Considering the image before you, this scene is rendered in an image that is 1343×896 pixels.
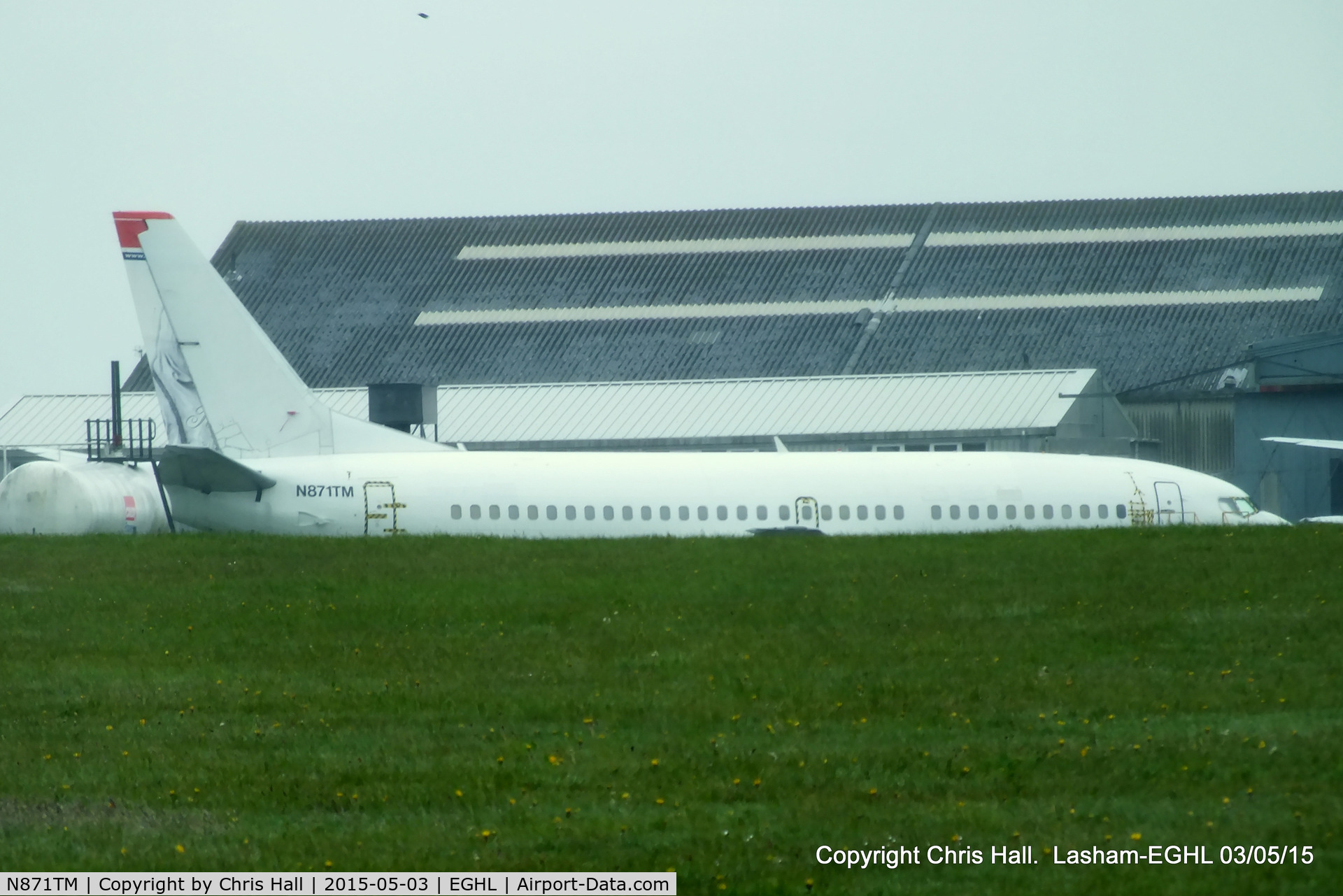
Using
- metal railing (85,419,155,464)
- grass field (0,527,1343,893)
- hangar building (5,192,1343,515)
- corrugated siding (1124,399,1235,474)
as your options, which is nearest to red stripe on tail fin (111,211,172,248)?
metal railing (85,419,155,464)

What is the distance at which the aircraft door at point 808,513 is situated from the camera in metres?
34.8

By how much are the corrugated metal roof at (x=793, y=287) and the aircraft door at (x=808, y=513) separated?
2467 centimetres

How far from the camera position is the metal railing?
3734 cm

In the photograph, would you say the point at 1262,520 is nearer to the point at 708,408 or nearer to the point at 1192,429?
the point at 1192,429

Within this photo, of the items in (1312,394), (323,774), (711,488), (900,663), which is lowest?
(323,774)

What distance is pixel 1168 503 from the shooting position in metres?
36.1

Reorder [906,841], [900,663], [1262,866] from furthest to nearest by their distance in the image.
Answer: [900,663], [906,841], [1262,866]

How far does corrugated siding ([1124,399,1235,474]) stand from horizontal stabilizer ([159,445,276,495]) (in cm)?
3126

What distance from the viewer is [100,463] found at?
35.6 meters

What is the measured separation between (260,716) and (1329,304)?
173 ft

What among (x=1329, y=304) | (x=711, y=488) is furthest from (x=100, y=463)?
(x=1329, y=304)

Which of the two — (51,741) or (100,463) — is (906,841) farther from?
(100,463)

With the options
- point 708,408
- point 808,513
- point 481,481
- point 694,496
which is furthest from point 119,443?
point 808,513

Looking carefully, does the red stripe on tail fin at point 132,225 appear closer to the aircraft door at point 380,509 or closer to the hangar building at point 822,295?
the aircraft door at point 380,509
